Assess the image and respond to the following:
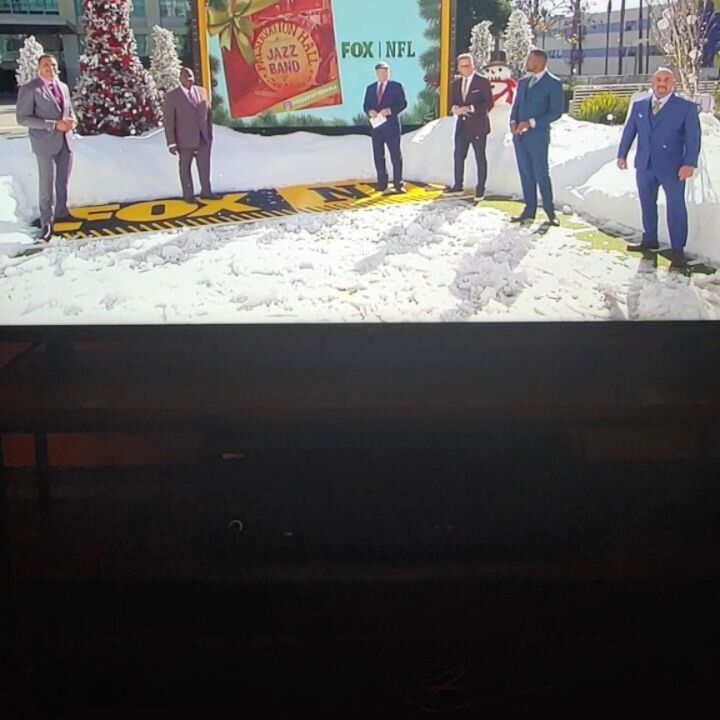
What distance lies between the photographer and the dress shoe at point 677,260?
2.07 meters

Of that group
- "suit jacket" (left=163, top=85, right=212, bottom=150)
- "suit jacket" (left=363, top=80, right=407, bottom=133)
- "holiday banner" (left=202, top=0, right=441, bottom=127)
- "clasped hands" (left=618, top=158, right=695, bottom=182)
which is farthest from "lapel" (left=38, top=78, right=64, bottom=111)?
"clasped hands" (left=618, top=158, right=695, bottom=182)

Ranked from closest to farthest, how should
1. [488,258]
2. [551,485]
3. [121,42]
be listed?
[121,42], [488,258], [551,485]

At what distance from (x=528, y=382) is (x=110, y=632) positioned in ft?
3.64

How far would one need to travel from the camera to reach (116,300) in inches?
83.9

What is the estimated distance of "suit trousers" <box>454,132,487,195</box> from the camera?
207 cm

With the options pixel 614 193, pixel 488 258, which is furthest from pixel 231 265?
pixel 614 193

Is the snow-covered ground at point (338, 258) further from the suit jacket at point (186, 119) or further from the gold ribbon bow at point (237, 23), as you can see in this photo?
the gold ribbon bow at point (237, 23)

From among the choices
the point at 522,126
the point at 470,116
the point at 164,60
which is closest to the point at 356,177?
the point at 470,116

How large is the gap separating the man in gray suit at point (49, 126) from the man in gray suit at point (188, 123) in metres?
0.22

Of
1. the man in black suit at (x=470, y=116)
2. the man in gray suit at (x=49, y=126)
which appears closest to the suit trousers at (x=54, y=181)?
the man in gray suit at (x=49, y=126)

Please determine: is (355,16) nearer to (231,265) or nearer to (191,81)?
(191,81)

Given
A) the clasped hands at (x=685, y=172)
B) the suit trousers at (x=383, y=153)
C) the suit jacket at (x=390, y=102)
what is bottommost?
the clasped hands at (x=685, y=172)

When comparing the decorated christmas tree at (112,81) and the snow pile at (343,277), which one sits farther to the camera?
the snow pile at (343,277)

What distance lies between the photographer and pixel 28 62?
200 centimetres
